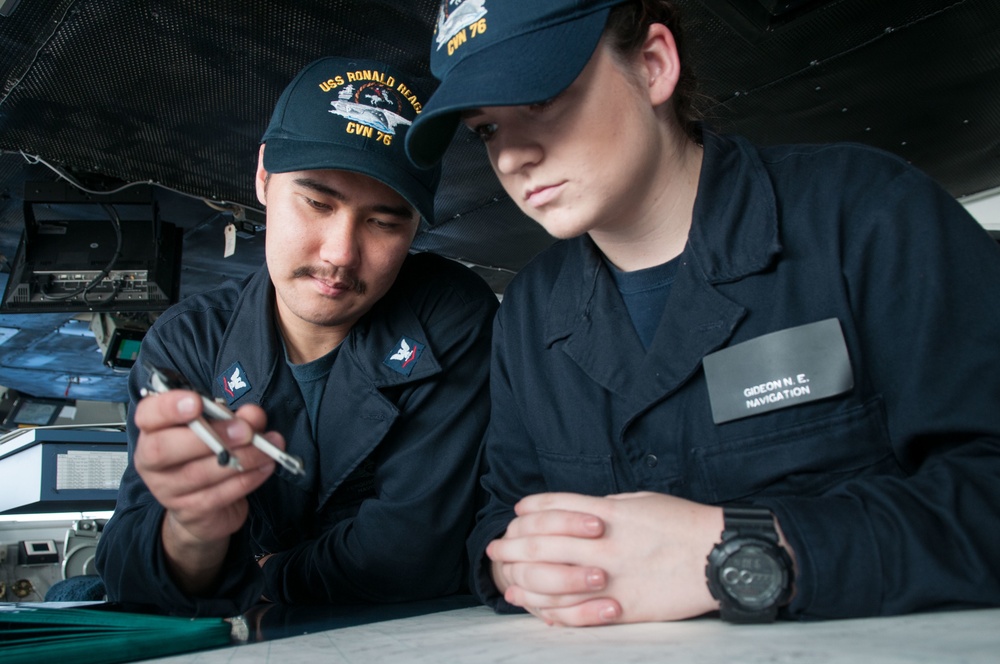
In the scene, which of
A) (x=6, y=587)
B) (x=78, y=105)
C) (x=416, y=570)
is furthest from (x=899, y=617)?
(x=78, y=105)

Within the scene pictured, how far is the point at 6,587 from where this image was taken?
2158 mm

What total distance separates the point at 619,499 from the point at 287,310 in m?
0.91

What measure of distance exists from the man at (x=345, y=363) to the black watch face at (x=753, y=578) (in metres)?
0.69

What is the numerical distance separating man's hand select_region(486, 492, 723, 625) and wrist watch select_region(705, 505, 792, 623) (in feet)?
0.05

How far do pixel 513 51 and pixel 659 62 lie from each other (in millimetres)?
247

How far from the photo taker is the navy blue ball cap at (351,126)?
47.6 inches

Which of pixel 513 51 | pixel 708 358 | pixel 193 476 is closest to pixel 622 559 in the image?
pixel 708 358

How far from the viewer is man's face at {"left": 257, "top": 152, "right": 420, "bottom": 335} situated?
125cm

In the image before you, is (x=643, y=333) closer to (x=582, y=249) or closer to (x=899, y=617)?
(x=582, y=249)

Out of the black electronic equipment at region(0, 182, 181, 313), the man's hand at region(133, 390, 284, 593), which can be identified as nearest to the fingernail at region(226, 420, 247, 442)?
the man's hand at region(133, 390, 284, 593)

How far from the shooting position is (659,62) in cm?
99

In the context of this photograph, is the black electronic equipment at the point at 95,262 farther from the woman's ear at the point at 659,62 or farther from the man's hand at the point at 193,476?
the woman's ear at the point at 659,62

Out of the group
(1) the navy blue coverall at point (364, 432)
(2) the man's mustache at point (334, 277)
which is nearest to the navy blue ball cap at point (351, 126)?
(2) the man's mustache at point (334, 277)

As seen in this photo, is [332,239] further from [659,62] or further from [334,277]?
[659,62]
